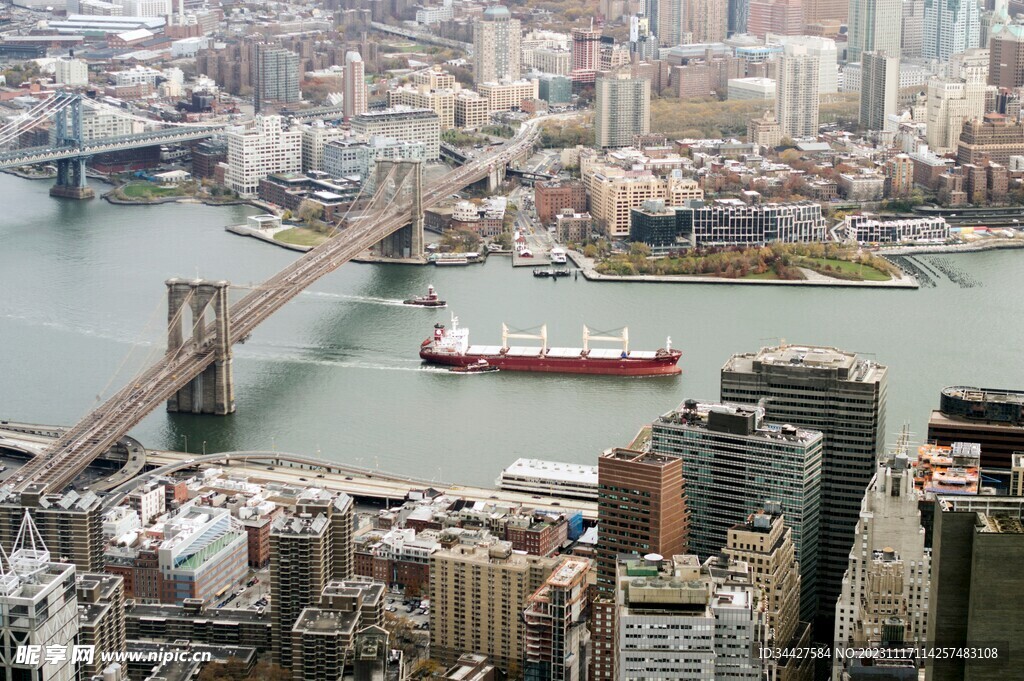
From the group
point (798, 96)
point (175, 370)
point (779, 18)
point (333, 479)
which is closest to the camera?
point (333, 479)

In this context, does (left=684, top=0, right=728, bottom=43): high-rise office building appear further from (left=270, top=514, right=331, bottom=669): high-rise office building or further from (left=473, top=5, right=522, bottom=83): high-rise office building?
(left=270, top=514, right=331, bottom=669): high-rise office building

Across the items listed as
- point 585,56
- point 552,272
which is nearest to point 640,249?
point 552,272

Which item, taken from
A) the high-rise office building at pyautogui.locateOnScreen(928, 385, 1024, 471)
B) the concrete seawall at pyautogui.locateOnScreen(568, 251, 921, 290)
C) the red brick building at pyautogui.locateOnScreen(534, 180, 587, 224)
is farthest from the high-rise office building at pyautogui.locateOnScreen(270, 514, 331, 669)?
the red brick building at pyautogui.locateOnScreen(534, 180, 587, 224)

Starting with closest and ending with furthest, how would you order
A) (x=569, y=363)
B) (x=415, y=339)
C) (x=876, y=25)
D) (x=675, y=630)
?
(x=675, y=630), (x=569, y=363), (x=415, y=339), (x=876, y=25)

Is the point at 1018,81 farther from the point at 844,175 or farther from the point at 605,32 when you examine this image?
the point at 605,32

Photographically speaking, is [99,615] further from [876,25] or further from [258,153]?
[876,25]
